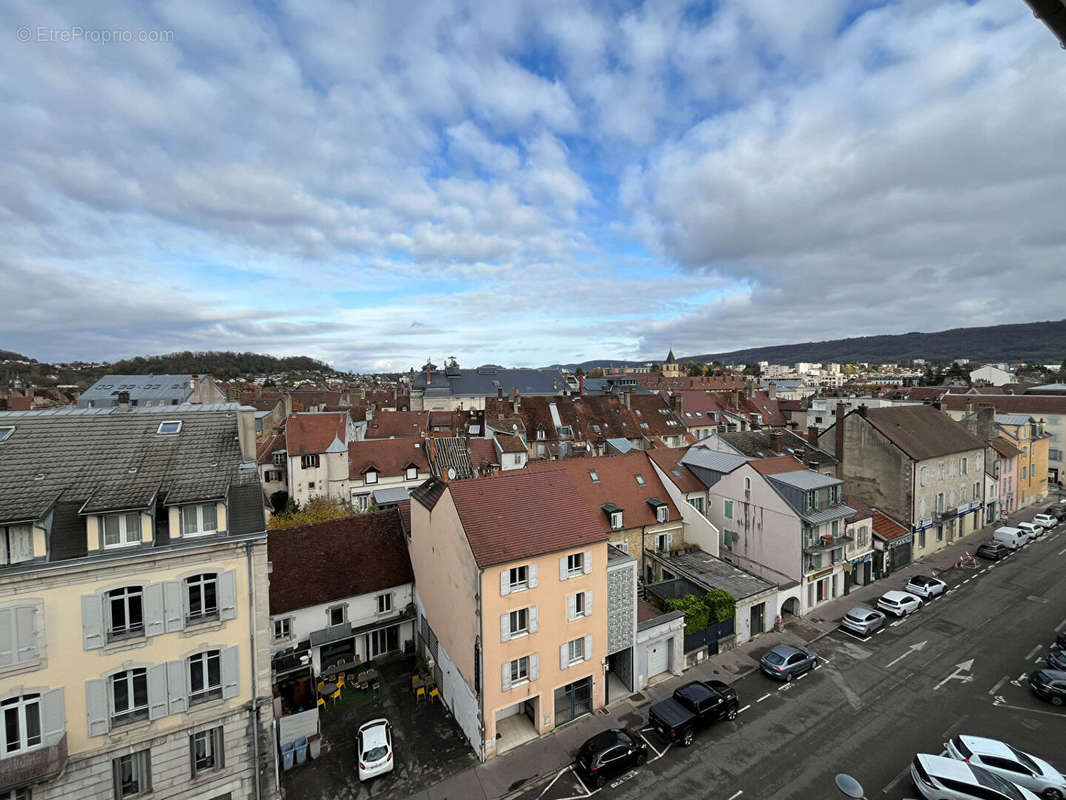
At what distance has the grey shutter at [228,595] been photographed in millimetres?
15070

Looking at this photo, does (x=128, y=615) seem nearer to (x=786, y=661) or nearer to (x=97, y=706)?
(x=97, y=706)

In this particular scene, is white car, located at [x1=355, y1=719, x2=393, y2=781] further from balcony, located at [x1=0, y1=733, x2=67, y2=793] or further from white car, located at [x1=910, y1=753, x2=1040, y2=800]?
white car, located at [x1=910, y1=753, x2=1040, y2=800]

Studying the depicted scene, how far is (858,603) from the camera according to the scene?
3047 cm

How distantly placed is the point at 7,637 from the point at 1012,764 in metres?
31.6

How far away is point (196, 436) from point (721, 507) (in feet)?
102

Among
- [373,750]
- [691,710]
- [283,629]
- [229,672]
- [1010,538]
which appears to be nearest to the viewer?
[229,672]

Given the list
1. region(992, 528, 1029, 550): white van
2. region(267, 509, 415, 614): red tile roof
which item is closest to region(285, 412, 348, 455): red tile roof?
region(267, 509, 415, 614): red tile roof

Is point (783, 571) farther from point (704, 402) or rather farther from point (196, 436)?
point (704, 402)

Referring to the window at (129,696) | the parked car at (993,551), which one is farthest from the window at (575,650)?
the parked car at (993,551)

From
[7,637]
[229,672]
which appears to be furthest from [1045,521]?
[7,637]

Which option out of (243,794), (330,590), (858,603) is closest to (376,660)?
(330,590)

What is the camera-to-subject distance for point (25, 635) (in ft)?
42.3

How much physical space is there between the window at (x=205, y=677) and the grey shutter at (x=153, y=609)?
57.3 inches

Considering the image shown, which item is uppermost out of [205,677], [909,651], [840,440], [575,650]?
[840,440]
